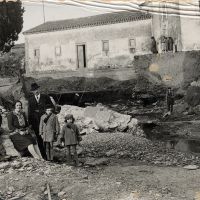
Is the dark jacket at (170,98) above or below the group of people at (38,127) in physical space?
below

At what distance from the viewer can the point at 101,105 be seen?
12656mm

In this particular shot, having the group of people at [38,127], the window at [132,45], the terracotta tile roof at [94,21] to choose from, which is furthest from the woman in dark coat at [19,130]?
the window at [132,45]

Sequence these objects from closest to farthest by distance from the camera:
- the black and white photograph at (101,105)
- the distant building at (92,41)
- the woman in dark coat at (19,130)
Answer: the black and white photograph at (101,105)
the woman in dark coat at (19,130)
the distant building at (92,41)

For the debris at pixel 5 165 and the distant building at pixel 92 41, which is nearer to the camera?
the debris at pixel 5 165

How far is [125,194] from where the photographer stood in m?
4.60

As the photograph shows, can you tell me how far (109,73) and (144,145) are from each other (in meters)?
9.83

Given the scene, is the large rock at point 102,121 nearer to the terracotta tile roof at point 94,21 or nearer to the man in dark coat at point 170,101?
the man in dark coat at point 170,101

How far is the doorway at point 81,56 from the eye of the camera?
2145 cm

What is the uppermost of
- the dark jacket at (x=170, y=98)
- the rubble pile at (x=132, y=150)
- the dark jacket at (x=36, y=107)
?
the dark jacket at (x=36, y=107)

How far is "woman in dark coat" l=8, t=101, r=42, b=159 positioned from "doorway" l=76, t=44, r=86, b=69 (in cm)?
1570

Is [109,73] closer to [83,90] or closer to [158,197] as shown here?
[83,90]

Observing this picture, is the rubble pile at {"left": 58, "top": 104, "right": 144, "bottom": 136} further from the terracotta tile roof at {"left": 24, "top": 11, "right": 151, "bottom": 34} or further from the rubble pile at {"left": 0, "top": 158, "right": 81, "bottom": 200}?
the terracotta tile roof at {"left": 24, "top": 11, "right": 151, "bottom": 34}

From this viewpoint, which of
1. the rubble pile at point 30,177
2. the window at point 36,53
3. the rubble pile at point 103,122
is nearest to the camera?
the rubble pile at point 30,177

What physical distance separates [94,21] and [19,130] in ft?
50.7
